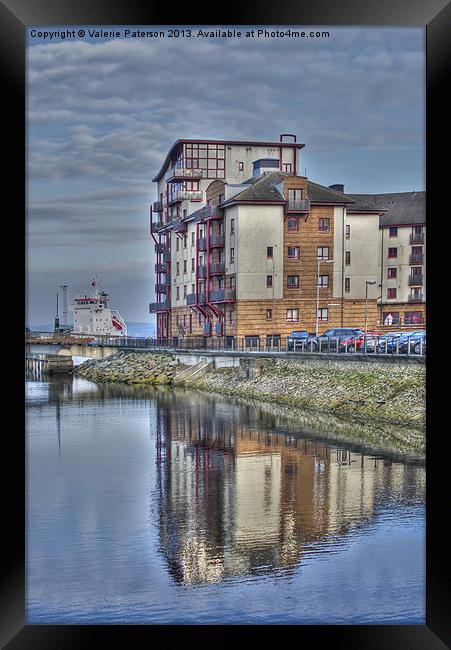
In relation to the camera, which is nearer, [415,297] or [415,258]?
[415,297]

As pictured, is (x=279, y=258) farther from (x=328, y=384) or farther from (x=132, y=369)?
(x=328, y=384)

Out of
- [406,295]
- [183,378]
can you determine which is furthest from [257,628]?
[406,295]

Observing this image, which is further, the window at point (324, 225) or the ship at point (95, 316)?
the ship at point (95, 316)

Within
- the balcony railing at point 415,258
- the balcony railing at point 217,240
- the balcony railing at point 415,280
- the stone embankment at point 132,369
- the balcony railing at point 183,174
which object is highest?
the balcony railing at point 183,174

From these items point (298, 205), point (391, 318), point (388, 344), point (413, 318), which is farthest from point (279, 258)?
point (388, 344)

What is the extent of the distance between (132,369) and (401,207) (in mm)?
21876

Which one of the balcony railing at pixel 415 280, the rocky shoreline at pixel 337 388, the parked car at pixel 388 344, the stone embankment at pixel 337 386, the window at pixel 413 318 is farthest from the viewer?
the balcony railing at pixel 415 280

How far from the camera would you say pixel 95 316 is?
96.4 meters

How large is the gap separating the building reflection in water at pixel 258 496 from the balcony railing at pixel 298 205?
24185 mm

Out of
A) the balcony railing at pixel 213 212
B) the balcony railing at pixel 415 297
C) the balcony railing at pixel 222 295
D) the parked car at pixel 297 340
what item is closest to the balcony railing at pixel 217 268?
the balcony railing at pixel 222 295

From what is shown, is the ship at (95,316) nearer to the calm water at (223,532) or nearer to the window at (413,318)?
the window at (413,318)

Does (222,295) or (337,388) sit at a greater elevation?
(222,295)

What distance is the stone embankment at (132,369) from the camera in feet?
177
